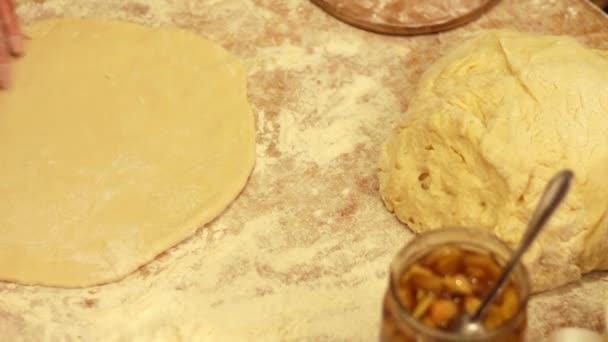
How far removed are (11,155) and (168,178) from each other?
0.37m

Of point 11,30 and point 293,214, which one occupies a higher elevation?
point 11,30

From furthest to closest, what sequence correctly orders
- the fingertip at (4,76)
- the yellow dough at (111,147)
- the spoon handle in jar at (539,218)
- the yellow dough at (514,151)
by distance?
the fingertip at (4,76), the yellow dough at (111,147), the yellow dough at (514,151), the spoon handle in jar at (539,218)

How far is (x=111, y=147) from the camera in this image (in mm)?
1556

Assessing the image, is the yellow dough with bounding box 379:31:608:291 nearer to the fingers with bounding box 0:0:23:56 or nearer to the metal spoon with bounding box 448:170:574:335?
the metal spoon with bounding box 448:170:574:335

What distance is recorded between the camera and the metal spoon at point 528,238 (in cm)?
82

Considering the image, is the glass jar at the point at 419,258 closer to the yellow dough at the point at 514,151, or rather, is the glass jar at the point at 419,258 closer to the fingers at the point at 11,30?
the yellow dough at the point at 514,151

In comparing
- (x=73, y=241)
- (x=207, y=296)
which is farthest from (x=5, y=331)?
(x=207, y=296)

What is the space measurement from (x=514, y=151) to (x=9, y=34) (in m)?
1.29

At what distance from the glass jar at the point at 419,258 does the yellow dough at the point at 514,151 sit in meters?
0.36

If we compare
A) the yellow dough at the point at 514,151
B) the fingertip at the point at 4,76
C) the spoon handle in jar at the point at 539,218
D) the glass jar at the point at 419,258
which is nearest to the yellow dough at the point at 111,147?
the fingertip at the point at 4,76

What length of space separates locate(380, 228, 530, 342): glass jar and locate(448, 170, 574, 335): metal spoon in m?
0.02

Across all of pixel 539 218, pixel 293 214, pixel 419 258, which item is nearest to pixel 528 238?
pixel 539 218

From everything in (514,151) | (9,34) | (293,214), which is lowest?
(293,214)

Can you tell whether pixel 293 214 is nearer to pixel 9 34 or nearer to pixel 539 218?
pixel 539 218
